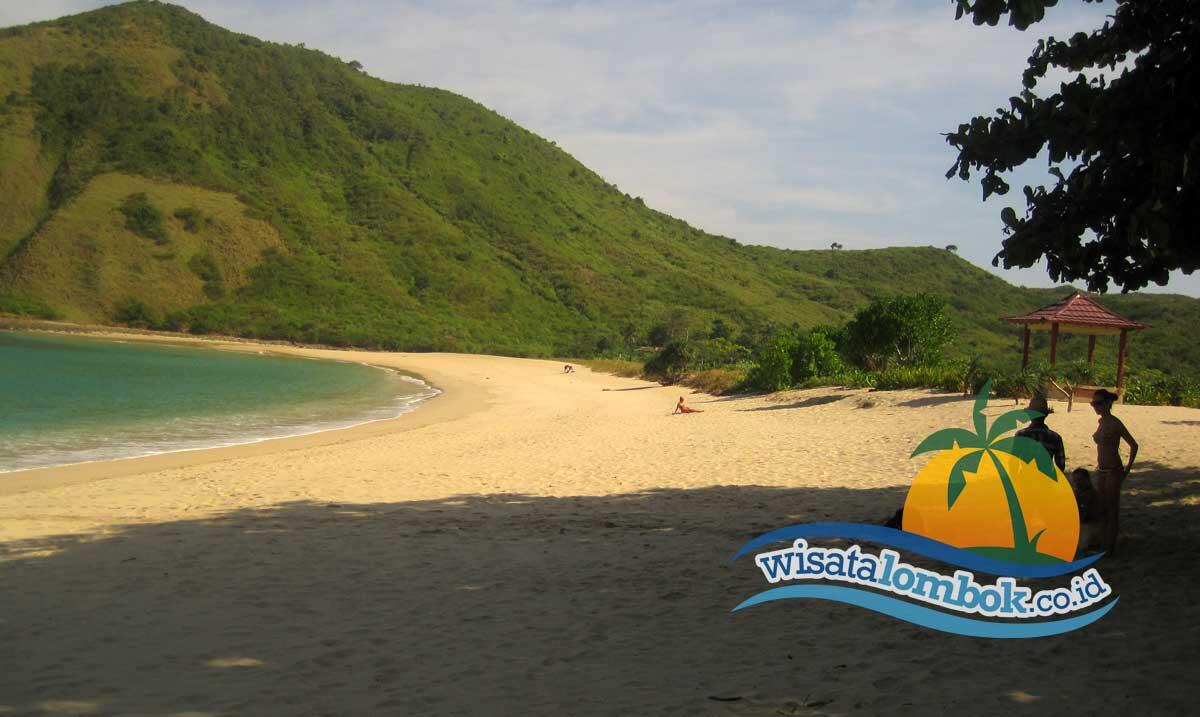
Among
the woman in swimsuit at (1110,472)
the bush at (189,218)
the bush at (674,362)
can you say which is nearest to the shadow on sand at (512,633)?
the woman in swimsuit at (1110,472)

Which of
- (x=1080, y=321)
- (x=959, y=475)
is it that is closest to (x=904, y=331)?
(x=1080, y=321)

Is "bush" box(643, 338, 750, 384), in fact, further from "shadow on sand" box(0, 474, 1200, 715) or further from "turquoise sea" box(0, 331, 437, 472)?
"shadow on sand" box(0, 474, 1200, 715)

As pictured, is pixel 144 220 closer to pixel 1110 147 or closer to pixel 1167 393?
pixel 1167 393

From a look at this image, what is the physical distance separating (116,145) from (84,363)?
5108 cm

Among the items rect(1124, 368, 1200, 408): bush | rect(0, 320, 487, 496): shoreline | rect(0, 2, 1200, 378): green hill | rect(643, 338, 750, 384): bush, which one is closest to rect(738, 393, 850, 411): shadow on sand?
rect(1124, 368, 1200, 408): bush

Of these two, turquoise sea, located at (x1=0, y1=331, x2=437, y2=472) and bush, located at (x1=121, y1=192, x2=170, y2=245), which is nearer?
turquoise sea, located at (x1=0, y1=331, x2=437, y2=472)

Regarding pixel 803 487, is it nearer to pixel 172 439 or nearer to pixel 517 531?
pixel 517 531

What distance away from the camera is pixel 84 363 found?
35188 millimetres

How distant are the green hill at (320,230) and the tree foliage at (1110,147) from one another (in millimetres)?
42996

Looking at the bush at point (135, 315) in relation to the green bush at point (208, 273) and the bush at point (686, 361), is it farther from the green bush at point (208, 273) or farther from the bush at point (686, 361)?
the bush at point (686, 361)

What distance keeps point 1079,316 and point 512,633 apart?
1630 centimetres

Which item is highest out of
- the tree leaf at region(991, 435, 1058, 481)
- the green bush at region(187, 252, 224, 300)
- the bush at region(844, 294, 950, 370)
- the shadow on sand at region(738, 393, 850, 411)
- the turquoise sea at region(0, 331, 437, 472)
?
the green bush at region(187, 252, 224, 300)

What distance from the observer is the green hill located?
64.3 meters

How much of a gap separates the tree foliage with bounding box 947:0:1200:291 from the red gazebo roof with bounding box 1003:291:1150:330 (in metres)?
12.0
